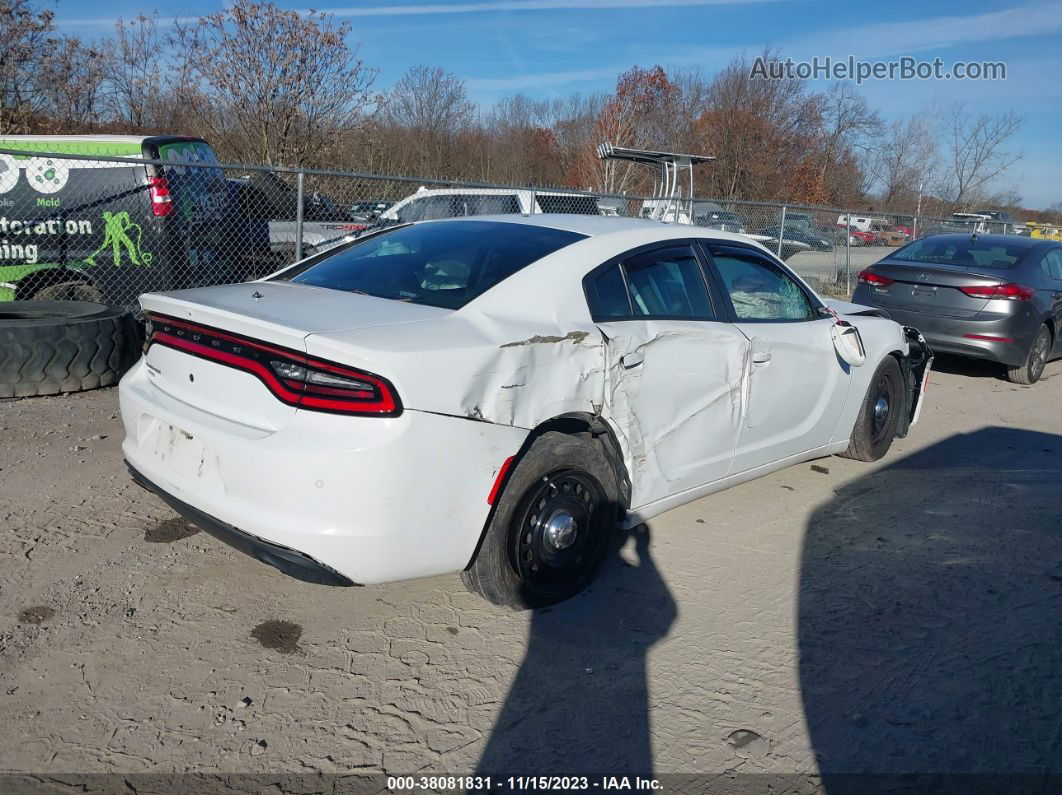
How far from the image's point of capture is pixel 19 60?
17.2 m

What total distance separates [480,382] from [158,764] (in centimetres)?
156

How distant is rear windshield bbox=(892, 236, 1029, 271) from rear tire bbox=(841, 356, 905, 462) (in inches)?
152

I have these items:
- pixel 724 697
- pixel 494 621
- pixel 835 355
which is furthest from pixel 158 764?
pixel 835 355

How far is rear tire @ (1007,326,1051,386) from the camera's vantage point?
8695 millimetres

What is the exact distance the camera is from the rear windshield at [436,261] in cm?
347

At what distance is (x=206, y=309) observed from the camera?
3139 mm

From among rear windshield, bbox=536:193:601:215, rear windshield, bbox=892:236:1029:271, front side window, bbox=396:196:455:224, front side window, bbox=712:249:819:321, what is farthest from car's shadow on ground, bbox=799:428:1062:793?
rear windshield, bbox=536:193:601:215

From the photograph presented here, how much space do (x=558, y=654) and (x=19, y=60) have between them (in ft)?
63.9

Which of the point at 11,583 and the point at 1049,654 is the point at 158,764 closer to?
the point at 11,583

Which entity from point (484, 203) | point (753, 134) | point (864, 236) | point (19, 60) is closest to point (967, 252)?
point (484, 203)

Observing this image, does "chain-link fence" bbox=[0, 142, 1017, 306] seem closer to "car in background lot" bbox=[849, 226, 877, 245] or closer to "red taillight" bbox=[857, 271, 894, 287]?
"red taillight" bbox=[857, 271, 894, 287]

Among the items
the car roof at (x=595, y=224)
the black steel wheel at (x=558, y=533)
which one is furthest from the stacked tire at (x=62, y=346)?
the black steel wheel at (x=558, y=533)

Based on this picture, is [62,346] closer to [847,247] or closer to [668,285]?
[668,285]

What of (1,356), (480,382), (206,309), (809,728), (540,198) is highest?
(540,198)
